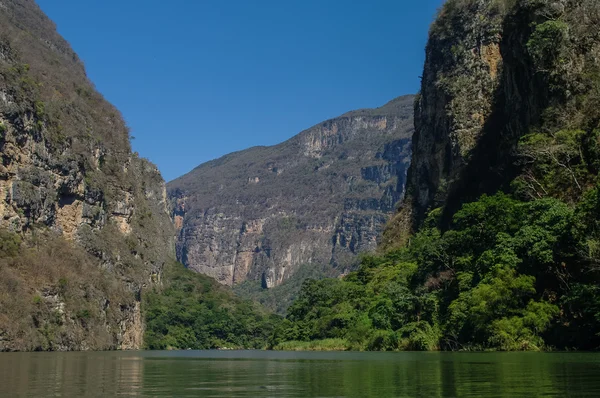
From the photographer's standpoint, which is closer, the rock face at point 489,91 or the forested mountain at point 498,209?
the forested mountain at point 498,209

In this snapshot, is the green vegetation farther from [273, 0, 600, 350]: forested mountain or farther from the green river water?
the green river water

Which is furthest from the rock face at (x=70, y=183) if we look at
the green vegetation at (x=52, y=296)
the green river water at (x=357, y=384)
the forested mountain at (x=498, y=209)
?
the green river water at (x=357, y=384)

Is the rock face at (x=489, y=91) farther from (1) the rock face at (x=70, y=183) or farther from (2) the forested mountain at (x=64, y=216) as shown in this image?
(2) the forested mountain at (x=64, y=216)

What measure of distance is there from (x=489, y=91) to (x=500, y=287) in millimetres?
58178

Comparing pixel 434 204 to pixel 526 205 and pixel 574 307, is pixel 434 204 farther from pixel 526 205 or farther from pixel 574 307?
pixel 574 307

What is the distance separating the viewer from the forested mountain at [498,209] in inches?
2013

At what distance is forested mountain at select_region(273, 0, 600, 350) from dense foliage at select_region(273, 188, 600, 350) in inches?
4.4

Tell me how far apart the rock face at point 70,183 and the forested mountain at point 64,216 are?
7.6 inches

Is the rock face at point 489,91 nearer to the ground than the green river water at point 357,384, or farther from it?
farther from it

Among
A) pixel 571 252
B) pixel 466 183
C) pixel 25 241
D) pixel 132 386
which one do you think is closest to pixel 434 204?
pixel 466 183

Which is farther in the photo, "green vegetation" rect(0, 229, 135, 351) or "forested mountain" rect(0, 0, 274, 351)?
"forested mountain" rect(0, 0, 274, 351)

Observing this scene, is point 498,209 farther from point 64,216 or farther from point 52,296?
point 64,216

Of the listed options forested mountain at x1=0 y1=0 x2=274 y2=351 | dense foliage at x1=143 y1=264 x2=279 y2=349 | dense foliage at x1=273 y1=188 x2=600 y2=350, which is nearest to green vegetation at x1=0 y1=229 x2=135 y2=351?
forested mountain at x1=0 y1=0 x2=274 y2=351

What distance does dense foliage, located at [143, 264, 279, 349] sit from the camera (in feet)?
529
